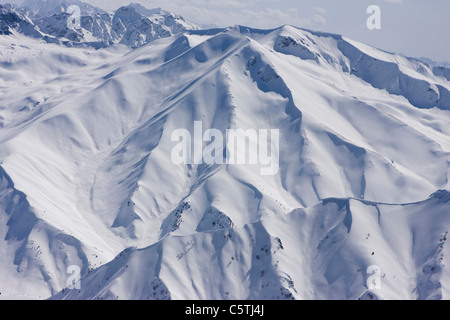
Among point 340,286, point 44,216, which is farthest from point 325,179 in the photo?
point 44,216

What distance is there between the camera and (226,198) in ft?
414

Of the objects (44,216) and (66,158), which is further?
(66,158)

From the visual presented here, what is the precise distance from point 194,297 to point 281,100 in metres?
109

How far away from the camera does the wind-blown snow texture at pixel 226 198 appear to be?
83.9m

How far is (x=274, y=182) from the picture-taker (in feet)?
475

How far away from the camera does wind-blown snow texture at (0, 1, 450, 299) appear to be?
8394cm

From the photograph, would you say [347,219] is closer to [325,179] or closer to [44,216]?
[325,179]
